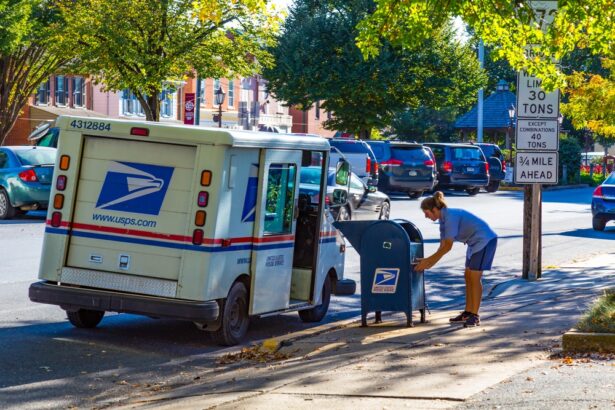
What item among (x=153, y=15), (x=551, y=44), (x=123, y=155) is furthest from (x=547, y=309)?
(x=153, y=15)

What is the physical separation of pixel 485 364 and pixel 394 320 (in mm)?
3691

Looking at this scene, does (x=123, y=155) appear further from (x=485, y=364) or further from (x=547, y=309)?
(x=547, y=309)

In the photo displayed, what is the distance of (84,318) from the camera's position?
11414mm

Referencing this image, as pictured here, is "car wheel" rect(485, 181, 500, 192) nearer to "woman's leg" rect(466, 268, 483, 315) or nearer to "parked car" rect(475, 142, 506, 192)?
"parked car" rect(475, 142, 506, 192)

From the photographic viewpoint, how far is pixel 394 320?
12.9 meters

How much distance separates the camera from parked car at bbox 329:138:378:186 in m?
34.0

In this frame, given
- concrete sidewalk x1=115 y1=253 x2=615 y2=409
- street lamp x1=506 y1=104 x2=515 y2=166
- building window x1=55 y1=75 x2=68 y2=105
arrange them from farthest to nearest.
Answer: building window x1=55 y1=75 x2=68 y2=105
street lamp x1=506 y1=104 x2=515 y2=166
concrete sidewalk x1=115 y1=253 x2=615 y2=409

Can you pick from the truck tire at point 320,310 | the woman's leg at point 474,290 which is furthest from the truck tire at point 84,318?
the woman's leg at point 474,290

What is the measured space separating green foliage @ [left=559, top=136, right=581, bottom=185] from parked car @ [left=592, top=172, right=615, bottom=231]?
30.9 meters

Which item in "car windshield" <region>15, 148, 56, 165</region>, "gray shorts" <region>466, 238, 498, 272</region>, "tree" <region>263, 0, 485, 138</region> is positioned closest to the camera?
"gray shorts" <region>466, 238, 498, 272</region>

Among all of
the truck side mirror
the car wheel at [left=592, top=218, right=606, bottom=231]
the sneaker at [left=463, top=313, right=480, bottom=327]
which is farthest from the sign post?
the car wheel at [left=592, top=218, right=606, bottom=231]

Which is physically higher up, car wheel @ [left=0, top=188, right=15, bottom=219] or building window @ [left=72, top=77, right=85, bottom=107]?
building window @ [left=72, top=77, right=85, bottom=107]

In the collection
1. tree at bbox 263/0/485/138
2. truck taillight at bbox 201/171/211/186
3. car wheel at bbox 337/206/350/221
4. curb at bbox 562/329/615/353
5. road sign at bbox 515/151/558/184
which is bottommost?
curb at bbox 562/329/615/353

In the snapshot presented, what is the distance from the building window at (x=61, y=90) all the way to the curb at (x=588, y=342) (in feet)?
181
